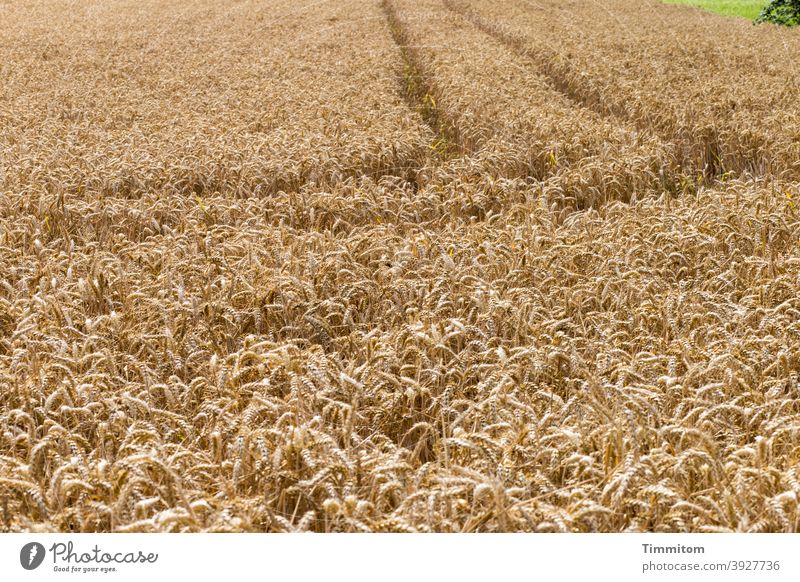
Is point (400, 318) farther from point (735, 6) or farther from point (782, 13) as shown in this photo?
point (735, 6)

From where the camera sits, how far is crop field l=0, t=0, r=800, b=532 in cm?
254

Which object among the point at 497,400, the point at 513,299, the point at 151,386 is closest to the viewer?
the point at 497,400

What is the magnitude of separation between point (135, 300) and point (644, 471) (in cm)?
288

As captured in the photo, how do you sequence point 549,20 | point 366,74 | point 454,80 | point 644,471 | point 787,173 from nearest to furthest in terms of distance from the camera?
point 644,471 < point 787,173 < point 454,80 < point 366,74 < point 549,20

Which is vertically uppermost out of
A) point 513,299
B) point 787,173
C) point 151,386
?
point 151,386

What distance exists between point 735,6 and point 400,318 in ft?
104

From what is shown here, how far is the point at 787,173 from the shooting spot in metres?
7.30

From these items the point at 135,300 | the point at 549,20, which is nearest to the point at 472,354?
the point at 135,300

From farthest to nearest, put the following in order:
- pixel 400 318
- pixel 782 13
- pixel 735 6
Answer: pixel 735 6 < pixel 782 13 < pixel 400 318
